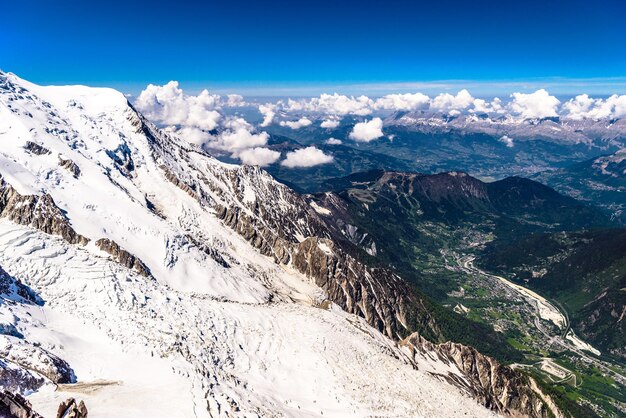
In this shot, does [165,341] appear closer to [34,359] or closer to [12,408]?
[34,359]

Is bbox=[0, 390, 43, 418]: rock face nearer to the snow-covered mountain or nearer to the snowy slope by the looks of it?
the snow-covered mountain

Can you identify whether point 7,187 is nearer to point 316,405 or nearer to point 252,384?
point 252,384

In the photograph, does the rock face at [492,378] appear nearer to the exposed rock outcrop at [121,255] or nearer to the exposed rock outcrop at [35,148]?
the exposed rock outcrop at [121,255]

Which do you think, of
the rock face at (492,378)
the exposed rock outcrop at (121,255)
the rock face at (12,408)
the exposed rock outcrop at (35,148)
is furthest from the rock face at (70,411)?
the exposed rock outcrop at (35,148)

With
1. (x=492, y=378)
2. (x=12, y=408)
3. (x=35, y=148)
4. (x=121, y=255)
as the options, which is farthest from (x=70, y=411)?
(x=492, y=378)

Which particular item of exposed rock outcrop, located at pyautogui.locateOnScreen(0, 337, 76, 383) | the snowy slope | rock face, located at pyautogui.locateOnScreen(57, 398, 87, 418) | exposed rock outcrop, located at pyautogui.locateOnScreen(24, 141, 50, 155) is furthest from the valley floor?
exposed rock outcrop, located at pyautogui.locateOnScreen(24, 141, 50, 155)
